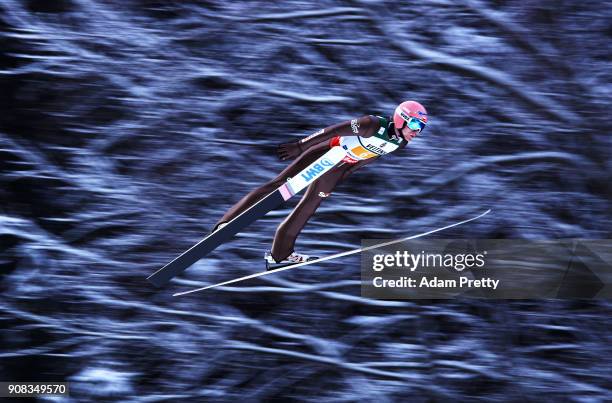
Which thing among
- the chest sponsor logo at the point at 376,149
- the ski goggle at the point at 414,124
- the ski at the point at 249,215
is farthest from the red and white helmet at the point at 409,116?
the ski at the point at 249,215

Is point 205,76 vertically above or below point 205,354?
above

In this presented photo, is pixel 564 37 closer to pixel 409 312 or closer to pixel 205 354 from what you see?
pixel 409 312

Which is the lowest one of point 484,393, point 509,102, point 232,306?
point 484,393

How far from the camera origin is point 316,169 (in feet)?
15.8

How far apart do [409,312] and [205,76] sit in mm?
2064

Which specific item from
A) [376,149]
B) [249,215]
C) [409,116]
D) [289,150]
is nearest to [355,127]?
[376,149]

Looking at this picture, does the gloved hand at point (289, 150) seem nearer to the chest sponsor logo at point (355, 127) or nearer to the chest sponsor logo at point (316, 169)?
the chest sponsor logo at point (316, 169)

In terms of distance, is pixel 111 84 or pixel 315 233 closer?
pixel 315 233

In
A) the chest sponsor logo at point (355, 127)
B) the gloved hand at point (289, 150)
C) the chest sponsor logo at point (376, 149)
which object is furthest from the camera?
the gloved hand at point (289, 150)

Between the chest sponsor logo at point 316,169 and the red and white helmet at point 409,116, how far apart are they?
0.45 m

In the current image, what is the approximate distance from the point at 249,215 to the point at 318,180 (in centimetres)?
47

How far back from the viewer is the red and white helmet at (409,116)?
4.79m

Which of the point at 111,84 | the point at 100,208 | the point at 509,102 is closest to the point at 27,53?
the point at 111,84

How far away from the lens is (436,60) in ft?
18.2
